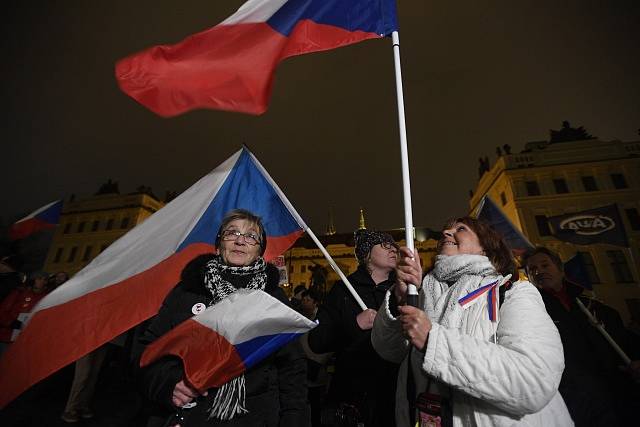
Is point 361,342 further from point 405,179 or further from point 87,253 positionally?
point 87,253

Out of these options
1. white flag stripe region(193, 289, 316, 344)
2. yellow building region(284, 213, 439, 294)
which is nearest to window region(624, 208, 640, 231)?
yellow building region(284, 213, 439, 294)

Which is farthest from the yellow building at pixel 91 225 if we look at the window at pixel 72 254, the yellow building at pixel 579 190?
the yellow building at pixel 579 190

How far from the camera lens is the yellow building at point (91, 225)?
45.9 meters

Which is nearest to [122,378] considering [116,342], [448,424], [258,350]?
[116,342]

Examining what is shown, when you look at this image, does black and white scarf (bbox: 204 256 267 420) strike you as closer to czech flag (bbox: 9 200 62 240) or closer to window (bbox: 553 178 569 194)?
czech flag (bbox: 9 200 62 240)

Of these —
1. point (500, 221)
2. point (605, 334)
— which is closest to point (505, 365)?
point (605, 334)

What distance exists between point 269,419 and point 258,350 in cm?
55

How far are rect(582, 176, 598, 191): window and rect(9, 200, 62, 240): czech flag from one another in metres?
38.0

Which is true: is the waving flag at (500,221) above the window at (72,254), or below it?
below

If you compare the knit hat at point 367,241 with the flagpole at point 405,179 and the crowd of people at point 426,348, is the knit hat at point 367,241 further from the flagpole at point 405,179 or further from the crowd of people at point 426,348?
the flagpole at point 405,179

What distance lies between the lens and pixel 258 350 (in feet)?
5.57

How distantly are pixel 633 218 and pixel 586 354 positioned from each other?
35486 mm

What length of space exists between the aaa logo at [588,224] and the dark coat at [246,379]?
21.7 feet

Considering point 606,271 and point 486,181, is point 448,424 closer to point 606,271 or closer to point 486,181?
point 606,271
